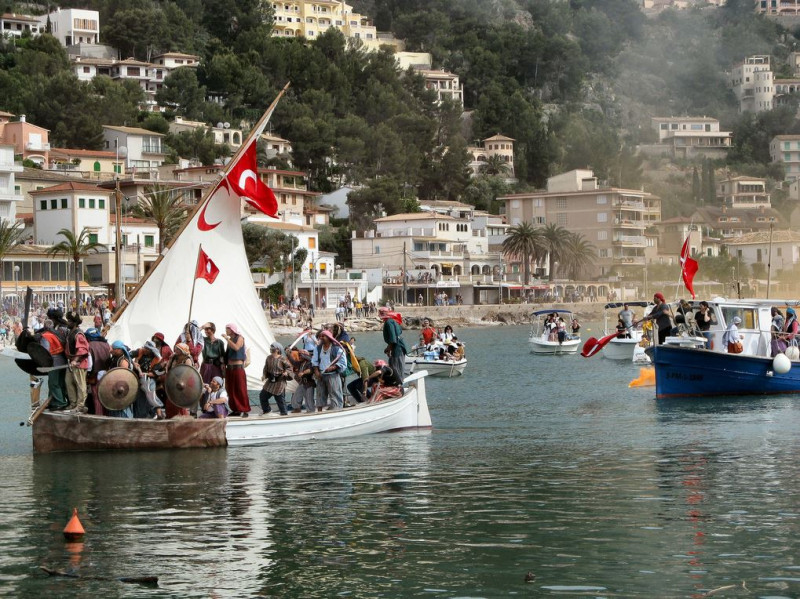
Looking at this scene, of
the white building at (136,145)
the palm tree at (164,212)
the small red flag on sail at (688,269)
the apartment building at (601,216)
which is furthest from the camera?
the apartment building at (601,216)

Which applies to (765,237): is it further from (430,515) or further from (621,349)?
(430,515)

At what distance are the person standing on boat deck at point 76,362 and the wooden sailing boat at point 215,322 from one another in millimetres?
607

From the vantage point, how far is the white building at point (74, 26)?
182125 millimetres

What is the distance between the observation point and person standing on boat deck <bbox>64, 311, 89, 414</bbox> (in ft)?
81.2

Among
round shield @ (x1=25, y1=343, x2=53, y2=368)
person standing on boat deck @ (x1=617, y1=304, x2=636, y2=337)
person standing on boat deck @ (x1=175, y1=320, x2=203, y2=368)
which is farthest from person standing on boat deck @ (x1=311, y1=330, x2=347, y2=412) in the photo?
person standing on boat deck @ (x1=617, y1=304, x2=636, y2=337)

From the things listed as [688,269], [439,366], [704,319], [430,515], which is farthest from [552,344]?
[430,515]

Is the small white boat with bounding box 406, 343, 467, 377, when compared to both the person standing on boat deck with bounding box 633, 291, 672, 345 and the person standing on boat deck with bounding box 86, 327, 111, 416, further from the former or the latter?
the person standing on boat deck with bounding box 86, 327, 111, 416

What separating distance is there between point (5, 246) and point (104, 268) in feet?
48.1

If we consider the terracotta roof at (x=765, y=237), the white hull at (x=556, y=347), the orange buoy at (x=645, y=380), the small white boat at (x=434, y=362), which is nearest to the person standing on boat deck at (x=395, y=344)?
the orange buoy at (x=645, y=380)

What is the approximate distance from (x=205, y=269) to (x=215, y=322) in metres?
1.26

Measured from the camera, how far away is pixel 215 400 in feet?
86.0

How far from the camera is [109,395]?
2489cm

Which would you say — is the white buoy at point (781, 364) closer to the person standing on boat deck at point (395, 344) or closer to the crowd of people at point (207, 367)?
the person standing on boat deck at point (395, 344)

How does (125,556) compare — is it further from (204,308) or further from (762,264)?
(762,264)
